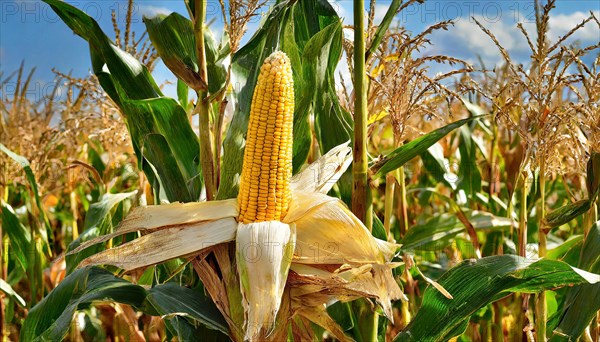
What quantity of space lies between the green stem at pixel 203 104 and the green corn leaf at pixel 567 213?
117cm

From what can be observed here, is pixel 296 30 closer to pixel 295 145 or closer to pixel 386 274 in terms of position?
pixel 295 145

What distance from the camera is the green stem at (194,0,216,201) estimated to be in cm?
207

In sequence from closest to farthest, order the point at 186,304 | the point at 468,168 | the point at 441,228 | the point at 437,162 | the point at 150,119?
the point at 186,304
the point at 150,119
the point at 441,228
the point at 437,162
the point at 468,168

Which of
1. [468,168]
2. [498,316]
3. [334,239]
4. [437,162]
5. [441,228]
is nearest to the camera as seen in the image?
[334,239]

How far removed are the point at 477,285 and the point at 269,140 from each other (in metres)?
0.79

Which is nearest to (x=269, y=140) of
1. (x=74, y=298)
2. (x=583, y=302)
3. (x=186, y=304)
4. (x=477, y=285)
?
(x=186, y=304)

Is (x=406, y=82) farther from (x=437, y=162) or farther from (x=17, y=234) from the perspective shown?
(x=17, y=234)

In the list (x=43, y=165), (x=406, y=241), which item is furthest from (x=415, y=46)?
(x=43, y=165)

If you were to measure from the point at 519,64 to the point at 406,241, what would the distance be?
1.10 m

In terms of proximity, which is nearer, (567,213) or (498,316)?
(567,213)

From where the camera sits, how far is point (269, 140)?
1870mm

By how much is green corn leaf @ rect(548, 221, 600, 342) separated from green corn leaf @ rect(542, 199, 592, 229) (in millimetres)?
72

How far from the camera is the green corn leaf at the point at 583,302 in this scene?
2.12 metres

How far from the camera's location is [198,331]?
2.23m
